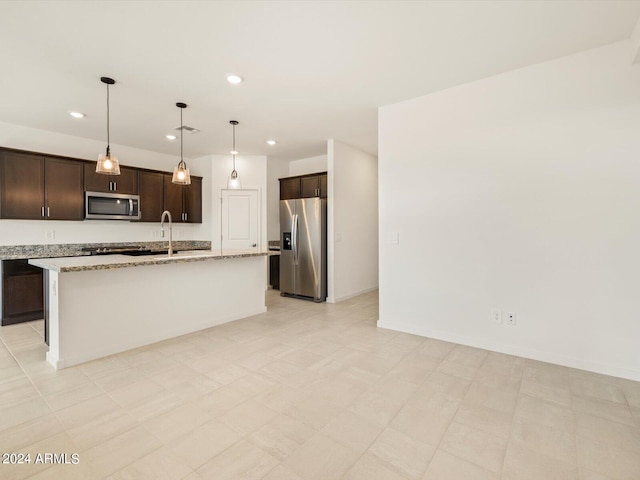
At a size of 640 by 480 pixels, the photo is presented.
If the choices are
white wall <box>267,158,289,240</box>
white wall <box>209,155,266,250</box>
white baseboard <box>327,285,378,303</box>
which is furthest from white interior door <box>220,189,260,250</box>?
white baseboard <box>327,285,378,303</box>

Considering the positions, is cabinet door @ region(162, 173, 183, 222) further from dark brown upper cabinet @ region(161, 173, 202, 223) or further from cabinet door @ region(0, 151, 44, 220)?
cabinet door @ region(0, 151, 44, 220)

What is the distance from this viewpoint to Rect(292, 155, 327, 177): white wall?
618 cm

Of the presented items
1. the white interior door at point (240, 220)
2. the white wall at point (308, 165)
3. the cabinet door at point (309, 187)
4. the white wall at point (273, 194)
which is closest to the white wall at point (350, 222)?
the cabinet door at point (309, 187)

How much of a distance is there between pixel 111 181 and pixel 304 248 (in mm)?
3287

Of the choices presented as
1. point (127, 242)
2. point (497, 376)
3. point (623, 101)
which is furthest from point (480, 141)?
point (127, 242)

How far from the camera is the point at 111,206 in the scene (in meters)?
4.96

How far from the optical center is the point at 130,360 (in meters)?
2.84

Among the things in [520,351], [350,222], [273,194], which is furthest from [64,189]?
[520,351]

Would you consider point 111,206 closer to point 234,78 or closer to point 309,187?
point 309,187

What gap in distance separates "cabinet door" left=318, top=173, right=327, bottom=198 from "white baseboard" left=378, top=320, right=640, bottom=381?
8.38ft

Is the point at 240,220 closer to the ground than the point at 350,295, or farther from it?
farther from it

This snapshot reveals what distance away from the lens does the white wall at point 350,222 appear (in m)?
5.10

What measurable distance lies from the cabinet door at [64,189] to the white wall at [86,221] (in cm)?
37

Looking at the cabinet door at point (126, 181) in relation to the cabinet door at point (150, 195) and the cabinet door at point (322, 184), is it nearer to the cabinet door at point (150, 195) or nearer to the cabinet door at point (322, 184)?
the cabinet door at point (150, 195)
